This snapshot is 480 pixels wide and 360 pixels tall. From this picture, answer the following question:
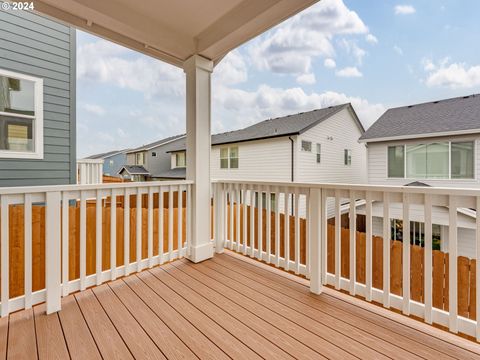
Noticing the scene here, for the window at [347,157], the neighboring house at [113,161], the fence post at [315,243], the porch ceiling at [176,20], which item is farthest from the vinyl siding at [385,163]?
the neighboring house at [113,161]

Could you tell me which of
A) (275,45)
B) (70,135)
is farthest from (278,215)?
(275,45)

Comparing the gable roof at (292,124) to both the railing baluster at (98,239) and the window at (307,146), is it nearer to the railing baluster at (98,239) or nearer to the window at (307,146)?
the window at (307,146)

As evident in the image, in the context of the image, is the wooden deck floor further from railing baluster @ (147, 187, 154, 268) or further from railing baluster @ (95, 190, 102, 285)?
railing baluster @ (147, 187, 154, 268)

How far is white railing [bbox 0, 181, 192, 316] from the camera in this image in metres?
1.74

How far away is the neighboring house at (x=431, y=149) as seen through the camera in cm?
470

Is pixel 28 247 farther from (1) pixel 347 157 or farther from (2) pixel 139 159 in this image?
(2) pixel 139 159

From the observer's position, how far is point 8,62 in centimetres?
339

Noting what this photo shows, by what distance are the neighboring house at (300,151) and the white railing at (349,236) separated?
3.97 meters

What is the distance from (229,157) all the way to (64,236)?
8.03 m

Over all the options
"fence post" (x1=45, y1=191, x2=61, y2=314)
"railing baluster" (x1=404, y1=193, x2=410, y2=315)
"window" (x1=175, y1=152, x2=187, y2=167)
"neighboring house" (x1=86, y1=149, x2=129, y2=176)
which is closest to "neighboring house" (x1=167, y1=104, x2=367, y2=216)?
"window" (x1=175, y1=152, x2=187, y2=167)

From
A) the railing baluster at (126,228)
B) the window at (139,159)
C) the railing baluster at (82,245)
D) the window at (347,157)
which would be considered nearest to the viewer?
the railing baluster at (82,245)

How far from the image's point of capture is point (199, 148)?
9.09ft

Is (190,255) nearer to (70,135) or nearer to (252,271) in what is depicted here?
(252,271)

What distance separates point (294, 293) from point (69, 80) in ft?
15.7
